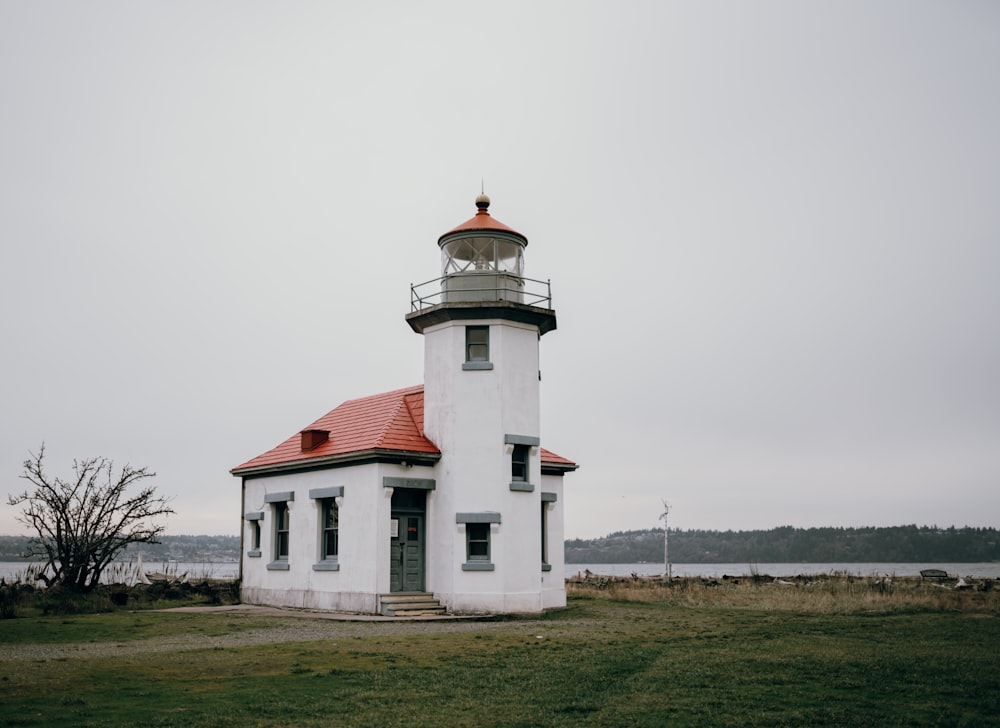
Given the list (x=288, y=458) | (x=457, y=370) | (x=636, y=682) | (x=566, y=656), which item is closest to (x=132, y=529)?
(x=288, y=458)

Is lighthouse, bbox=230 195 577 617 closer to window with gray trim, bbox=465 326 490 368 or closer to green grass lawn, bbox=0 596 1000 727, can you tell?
window with gray trim, bbox=465 326 490 368

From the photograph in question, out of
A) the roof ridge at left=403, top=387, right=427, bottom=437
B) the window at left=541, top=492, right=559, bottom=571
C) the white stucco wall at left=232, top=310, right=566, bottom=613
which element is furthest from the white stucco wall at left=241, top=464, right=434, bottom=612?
the window at left=541, top=492, right=559, bottom=571

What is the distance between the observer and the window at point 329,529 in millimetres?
22609

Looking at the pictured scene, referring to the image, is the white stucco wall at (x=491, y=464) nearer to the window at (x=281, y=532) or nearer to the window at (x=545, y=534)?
the window at (x=545, y=534)

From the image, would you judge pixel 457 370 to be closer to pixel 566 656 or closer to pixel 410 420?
pixel 410 420

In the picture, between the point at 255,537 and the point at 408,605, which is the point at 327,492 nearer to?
the point at 408,605

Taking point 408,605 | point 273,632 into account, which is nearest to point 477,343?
point 408,605

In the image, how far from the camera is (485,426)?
848 inches

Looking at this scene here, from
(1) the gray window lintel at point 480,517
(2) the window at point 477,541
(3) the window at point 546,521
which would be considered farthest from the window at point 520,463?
(3) the window at point 546,521

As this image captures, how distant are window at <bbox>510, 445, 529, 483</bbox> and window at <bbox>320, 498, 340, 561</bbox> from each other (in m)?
4.62

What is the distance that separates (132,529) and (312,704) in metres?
20.0

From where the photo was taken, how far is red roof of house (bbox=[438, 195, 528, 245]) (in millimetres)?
22672

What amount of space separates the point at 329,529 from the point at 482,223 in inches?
344

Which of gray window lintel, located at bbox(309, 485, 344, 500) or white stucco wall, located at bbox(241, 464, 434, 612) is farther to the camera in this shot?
→ gray window lintel, located at bbox(309, 485, 344, 500)
